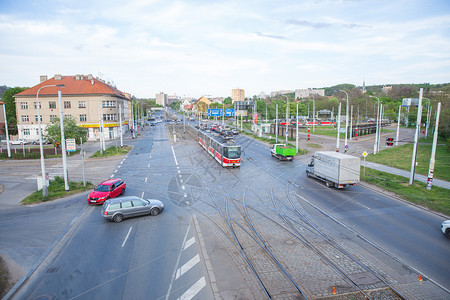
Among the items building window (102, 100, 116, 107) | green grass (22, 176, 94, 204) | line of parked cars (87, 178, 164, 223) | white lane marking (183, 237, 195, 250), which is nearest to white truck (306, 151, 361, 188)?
white lane marking (183, 237, 195, 250)

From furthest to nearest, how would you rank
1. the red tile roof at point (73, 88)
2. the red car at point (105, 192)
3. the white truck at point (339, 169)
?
1. the red tile roof at point (73, 88)
2. the white truck at point (339, 169)
3. the red car at point (105, 192)

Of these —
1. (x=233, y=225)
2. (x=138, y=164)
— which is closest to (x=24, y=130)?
(x=138, y=164)

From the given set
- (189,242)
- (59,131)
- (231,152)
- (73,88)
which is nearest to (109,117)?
(73,88)

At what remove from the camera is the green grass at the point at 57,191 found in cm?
2073

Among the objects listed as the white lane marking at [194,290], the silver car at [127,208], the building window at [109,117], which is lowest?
the white lane marking at [194,290]

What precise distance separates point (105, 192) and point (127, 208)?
14.9 ft

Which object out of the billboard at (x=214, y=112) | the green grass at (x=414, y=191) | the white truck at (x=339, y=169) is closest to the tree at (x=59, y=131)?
the white truck at (x=339, y=169)

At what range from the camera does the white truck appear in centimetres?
2173

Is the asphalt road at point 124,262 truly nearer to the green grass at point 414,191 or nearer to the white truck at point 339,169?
the white truck at point 339,169

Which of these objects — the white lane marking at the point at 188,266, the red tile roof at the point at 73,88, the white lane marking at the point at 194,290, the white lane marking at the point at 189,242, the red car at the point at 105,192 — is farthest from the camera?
the red tile roof at the point at 73,88

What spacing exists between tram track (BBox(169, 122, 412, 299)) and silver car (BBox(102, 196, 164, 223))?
2.76m

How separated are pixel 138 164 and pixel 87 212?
56.1ft

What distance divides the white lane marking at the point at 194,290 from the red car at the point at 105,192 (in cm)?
1214

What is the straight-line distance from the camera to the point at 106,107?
61719mm
